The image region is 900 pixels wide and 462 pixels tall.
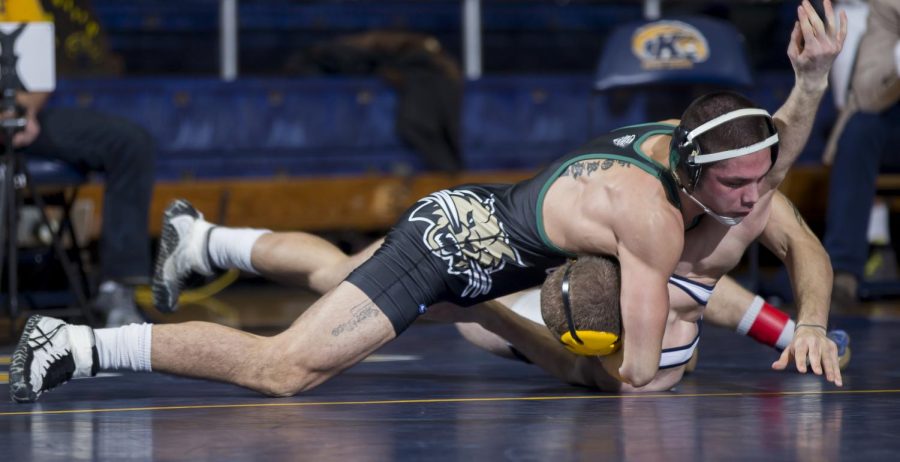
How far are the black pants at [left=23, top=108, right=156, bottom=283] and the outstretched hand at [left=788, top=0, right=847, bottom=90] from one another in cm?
290

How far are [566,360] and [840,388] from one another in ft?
2.31

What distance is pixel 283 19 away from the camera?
8.71m

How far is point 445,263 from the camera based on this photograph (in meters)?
3.85

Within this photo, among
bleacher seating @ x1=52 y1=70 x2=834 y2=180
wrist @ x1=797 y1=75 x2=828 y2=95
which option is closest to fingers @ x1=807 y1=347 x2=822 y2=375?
wrist @ x1=797 y1=75 x2=828 y2=95

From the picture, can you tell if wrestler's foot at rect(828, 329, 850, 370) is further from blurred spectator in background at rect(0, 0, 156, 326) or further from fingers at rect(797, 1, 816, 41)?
blurred spectator in background at rect(0, 0, 156, 326)

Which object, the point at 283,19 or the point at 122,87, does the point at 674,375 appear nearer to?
the point at 122,87

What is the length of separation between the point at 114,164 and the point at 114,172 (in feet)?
0.10

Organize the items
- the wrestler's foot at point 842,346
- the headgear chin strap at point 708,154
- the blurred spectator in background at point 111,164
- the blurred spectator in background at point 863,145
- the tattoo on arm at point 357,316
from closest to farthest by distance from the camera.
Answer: the headgear chin strap at point 708,154 < the tattoo on arm at point 357,316 < the wrestler's foot at point 842,346 < the blurred spectator in background at point 111,164 < the blurred spectator in background at point 863,145

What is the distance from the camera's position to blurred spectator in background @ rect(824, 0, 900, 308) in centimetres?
632

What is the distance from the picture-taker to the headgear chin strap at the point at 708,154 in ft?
11.2

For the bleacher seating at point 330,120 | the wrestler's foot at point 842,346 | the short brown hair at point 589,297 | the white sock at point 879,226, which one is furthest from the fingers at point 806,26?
the bleacher seating at point 330,120

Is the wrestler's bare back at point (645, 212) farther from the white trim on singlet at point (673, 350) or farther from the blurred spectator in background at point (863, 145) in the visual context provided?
the blurred spectator in background at point (863, 145)

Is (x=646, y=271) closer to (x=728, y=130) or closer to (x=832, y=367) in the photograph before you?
(x=728, y=130)

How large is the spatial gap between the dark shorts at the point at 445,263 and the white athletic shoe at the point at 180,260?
0.99 metres
